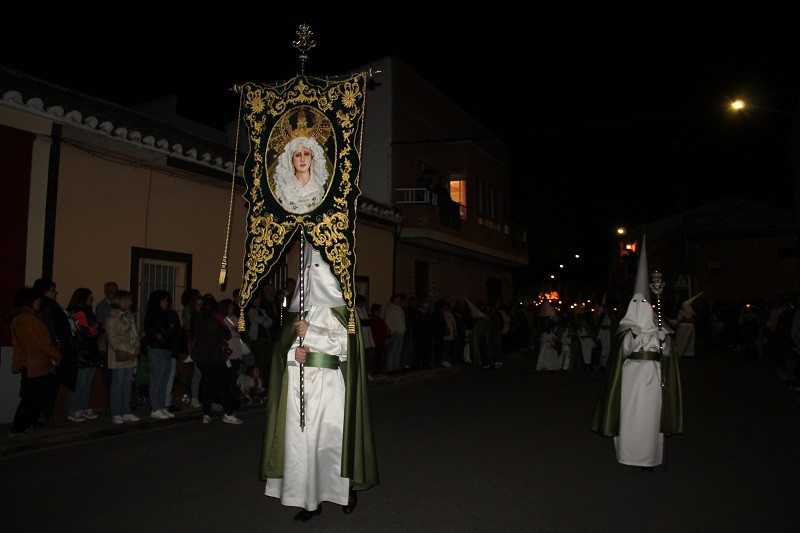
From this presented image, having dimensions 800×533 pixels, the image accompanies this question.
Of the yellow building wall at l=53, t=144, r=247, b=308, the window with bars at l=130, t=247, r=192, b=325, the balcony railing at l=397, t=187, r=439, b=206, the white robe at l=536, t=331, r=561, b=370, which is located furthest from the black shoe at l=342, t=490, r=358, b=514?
the balcony railing at l=397, t=187, r=439, b=206

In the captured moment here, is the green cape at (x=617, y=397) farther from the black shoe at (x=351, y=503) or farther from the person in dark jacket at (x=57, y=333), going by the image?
the person in dark jacket at (x=57, y=333)

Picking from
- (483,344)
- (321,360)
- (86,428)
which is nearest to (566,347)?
(483,344)

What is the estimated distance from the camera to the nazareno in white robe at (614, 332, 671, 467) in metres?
6.75

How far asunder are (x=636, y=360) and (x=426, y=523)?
3234 mm

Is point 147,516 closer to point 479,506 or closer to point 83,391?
point 479,506

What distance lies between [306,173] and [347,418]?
2.01 m

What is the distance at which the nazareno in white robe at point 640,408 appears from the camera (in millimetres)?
6754

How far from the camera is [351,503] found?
5.33 metres

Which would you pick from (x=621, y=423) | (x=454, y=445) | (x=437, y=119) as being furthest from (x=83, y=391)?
(x=437, y=119)

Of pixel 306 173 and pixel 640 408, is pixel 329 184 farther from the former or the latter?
pixel 640 408

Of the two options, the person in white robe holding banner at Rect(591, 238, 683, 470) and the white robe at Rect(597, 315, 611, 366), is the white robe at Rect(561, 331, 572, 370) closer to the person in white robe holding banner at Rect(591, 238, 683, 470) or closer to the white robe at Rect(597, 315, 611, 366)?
the white robe at Rect(597, 315, 611, 366)

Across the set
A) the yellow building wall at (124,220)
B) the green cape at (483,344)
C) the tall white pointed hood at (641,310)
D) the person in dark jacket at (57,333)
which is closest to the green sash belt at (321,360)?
the tall white pointed hood at (641,310)

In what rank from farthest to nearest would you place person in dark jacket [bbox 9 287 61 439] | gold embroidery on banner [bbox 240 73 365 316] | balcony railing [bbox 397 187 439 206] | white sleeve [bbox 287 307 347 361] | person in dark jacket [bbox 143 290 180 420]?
1. balcony railing [bbox 397 187 439 206]
2. person in dark jacket [bbox 143 290 180 420]
3. person in dark jacket [bbox 9 287 61 439]
4. gold embroidery on banner [bbox 240 73 365 316]
5. white sleeve [bbox 287 307 347 361]

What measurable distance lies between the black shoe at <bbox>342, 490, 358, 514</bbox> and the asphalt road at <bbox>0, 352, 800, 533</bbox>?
0.17 ft
